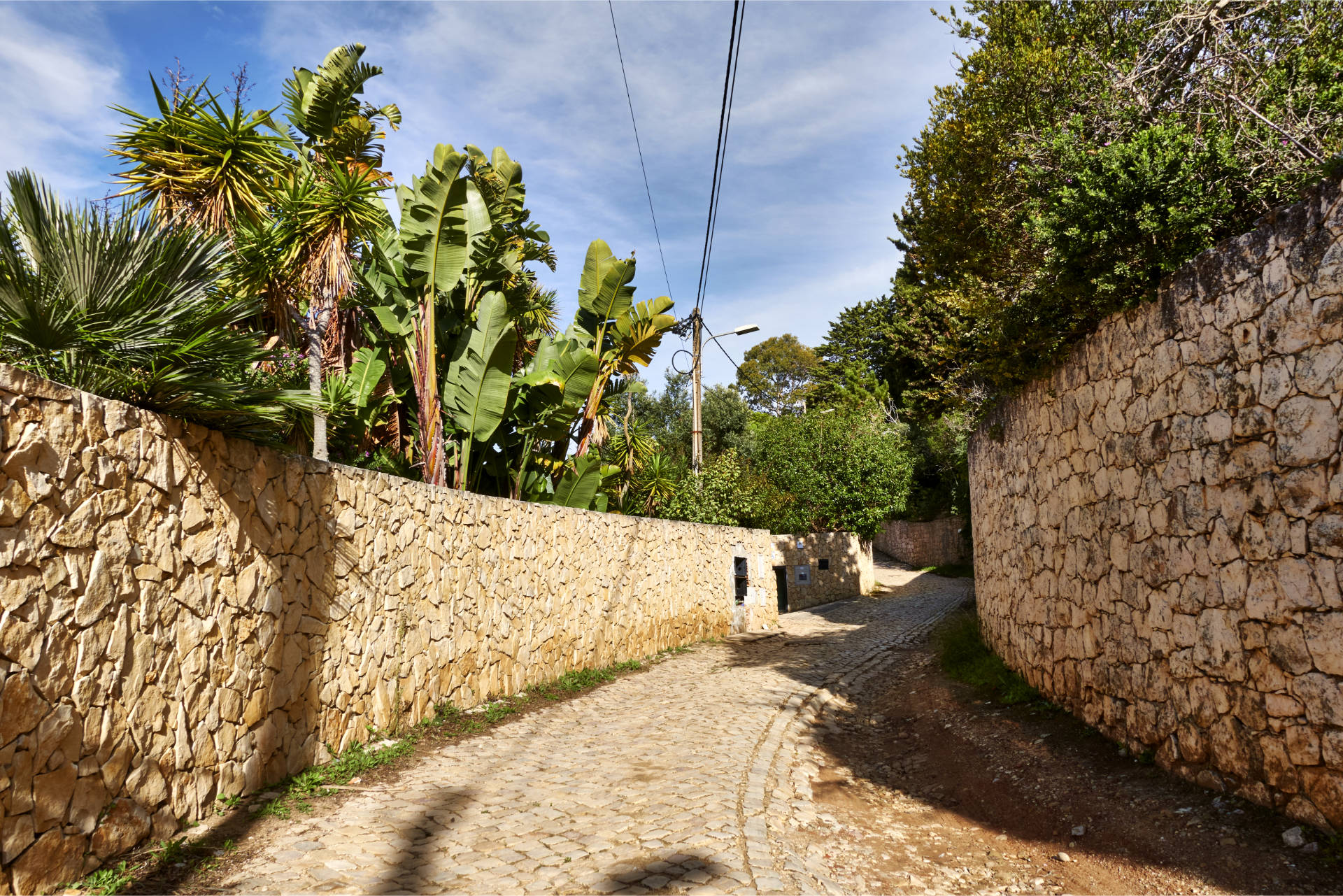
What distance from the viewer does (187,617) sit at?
4.62 meters

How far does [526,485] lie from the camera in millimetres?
12711

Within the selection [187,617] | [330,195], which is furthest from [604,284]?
[187,617]

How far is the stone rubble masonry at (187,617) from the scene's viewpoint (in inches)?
141

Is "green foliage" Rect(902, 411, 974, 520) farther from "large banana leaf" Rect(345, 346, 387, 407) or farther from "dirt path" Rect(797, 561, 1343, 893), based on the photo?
"large banana leaf" Rect(345, 346, 387, 407)

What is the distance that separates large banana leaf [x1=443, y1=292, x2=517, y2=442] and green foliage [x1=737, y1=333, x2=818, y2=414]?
43.5 m

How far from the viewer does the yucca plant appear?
4117 millimetres

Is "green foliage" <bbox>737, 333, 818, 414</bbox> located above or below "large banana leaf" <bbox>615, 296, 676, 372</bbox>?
above

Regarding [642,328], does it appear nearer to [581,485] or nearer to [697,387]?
[581,485]

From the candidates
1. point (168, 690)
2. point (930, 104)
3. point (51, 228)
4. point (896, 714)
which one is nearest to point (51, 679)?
point (168, 690)

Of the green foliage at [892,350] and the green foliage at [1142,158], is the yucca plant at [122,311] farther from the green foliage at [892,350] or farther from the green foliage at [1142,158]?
the green foliage at [892,350]

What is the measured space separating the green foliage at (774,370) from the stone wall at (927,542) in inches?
676

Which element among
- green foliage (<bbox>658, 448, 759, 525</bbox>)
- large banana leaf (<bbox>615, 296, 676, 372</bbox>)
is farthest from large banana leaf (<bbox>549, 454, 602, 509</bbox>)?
green foliage (<bbox>658, 448, 759, 525</bbox>)

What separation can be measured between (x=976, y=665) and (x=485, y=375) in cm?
755

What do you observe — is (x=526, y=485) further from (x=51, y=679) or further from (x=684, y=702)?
(x=51, y=679)
